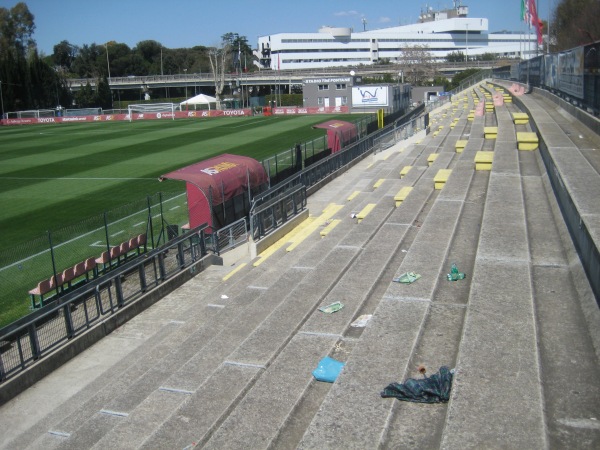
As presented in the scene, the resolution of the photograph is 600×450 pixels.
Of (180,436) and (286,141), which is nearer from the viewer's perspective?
(180,436)

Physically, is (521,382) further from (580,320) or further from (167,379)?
(167,379)

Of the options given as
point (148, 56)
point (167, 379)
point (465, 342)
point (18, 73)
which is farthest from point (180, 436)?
point (148, 56)

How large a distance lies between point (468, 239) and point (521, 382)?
5.90m

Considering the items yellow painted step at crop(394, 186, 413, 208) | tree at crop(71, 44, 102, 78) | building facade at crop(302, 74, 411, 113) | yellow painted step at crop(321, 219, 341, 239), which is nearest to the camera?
yellow painted step at crop(321, 219, 341, 239)

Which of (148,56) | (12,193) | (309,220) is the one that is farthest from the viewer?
(148,56)

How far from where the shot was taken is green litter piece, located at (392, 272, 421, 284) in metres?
9.66

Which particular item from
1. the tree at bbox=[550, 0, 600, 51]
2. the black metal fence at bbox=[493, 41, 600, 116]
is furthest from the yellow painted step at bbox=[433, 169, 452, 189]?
the tree at bbox=[550, 0, 600, 51]

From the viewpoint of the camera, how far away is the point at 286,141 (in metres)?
41.6

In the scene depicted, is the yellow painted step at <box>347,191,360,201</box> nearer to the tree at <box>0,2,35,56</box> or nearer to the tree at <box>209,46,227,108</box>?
the tree at <box>209,46,227,108</box>

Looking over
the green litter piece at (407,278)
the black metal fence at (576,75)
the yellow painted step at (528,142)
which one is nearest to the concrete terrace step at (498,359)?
the green litter piece at (407,278)

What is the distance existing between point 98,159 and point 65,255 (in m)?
20.8

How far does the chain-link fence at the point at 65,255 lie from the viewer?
43.7 ft

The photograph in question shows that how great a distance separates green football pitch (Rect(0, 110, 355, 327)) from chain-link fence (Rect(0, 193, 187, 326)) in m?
0.24

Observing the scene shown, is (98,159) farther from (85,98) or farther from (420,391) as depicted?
(85,98)
